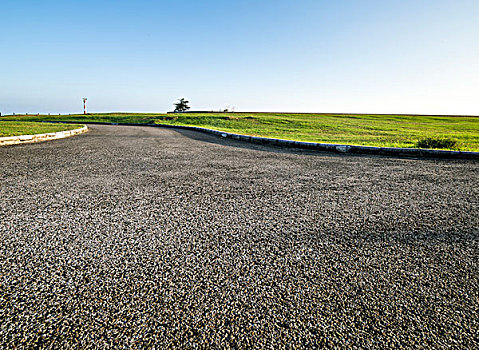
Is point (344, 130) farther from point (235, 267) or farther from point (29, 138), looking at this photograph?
point (235, 267)

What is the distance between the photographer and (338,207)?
3320 millimetres

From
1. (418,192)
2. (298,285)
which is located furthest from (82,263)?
(418,192)

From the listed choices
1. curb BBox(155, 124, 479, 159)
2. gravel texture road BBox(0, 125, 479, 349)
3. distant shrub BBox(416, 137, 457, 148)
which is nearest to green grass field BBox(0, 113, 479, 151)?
distant shrub BBox(416, 137, 457, 148)

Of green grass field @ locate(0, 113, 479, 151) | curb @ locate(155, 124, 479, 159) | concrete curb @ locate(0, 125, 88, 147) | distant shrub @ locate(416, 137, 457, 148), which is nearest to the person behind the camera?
curb @ locate(155, 124, 479, 159)

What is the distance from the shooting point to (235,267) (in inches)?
77.7

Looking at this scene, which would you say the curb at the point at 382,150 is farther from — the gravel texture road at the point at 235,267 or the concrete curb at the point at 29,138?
the concrete curb at the point at 29,138

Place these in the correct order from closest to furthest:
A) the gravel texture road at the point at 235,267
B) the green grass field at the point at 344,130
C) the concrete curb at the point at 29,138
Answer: the gravel texture road at the point at 235,267
the concrete curb at the point at 29,138
the green grass field at the point at 344,130

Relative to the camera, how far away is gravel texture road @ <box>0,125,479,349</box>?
4.65ft

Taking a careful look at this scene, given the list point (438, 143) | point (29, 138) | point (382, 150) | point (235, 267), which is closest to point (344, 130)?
point (438, 143)

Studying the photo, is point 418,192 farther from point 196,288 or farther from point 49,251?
point 49,251

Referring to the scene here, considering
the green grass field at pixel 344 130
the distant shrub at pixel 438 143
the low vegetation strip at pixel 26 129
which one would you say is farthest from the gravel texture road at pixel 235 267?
the low vegetation strip at pixel 26 129

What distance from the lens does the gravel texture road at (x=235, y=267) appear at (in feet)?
4.65

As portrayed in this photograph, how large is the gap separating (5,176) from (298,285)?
4925mm

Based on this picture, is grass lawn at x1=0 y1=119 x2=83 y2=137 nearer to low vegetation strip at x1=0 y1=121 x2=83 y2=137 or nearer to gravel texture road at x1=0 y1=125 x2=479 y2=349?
low vegetation strip at x1=0 y1=121 x2=83 y2=137
